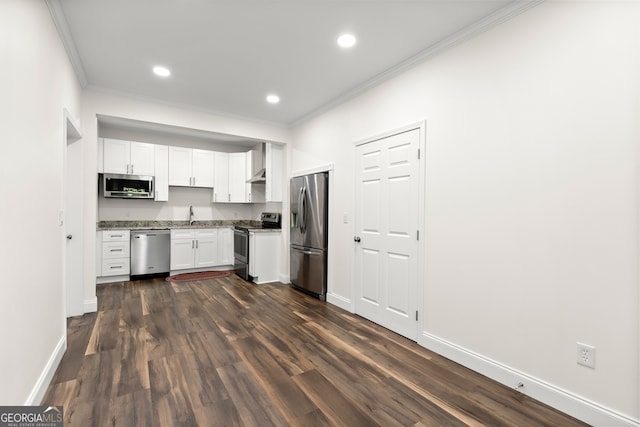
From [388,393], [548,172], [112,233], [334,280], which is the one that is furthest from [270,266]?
[548,172]

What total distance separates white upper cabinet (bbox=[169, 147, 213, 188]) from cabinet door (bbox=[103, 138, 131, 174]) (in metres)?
0.69

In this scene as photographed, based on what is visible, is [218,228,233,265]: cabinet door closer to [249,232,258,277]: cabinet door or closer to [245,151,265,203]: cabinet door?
[245,151,265,203]: cabinet door

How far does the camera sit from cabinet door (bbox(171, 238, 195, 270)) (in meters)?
5.29

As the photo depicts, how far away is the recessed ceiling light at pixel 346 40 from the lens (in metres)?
2.48

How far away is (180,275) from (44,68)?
4.07 m

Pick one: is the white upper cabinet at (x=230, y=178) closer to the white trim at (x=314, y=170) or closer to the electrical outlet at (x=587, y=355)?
the white trim at (x=314, y=170)

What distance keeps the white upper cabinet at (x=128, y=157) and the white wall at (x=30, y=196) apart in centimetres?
275

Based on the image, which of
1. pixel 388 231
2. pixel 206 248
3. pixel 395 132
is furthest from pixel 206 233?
pixel 395 132

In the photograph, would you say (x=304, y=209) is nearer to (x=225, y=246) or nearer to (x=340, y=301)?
(x=340, y=301)

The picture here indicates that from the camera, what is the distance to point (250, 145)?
6355 millimetres

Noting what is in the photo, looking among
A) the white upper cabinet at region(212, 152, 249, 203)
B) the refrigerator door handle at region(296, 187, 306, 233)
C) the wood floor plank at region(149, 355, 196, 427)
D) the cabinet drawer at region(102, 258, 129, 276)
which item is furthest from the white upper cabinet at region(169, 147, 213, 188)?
the wood floor plank at region(149, 355, 196, 427)

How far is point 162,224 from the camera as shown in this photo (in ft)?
18.6

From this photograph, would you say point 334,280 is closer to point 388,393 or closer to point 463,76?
point 388,393

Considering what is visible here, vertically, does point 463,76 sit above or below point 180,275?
above
